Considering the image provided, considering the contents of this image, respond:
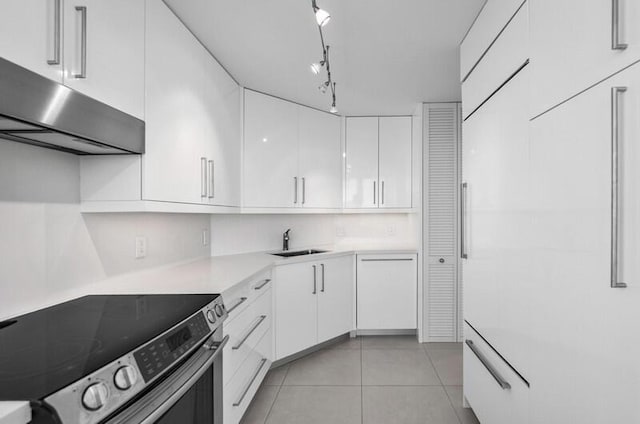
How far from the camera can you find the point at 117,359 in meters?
0.85

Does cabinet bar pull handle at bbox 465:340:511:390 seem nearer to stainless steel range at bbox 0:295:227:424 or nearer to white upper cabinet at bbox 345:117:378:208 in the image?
stainless steel range at bbox 0:295:227:424

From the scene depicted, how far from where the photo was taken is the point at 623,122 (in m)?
0.85

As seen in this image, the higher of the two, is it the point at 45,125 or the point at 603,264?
the point at 45,125

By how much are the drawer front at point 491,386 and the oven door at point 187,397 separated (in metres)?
1.26

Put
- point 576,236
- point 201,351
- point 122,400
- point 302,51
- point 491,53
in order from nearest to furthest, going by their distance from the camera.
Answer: point 122,400 → point 576,236 → point 201,351 → point 491,53 → point 302,51

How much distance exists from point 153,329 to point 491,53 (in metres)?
1.87

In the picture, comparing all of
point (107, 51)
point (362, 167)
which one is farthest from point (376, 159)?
point (107, 51)

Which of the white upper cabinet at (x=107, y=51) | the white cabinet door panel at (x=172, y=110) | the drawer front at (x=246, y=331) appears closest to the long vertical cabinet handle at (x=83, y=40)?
the white upper cabinet at (x=107, y=51)

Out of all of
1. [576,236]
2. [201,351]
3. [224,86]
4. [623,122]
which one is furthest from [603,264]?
[224,86]

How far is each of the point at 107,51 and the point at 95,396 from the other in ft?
3.97

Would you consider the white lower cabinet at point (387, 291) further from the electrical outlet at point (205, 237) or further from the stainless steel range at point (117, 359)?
the stainless steel range at point (117, 359)

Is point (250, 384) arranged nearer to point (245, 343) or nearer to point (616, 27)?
point (245, 343)

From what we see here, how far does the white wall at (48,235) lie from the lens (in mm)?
1251

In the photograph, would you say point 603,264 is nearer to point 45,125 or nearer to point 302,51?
point 45,125
